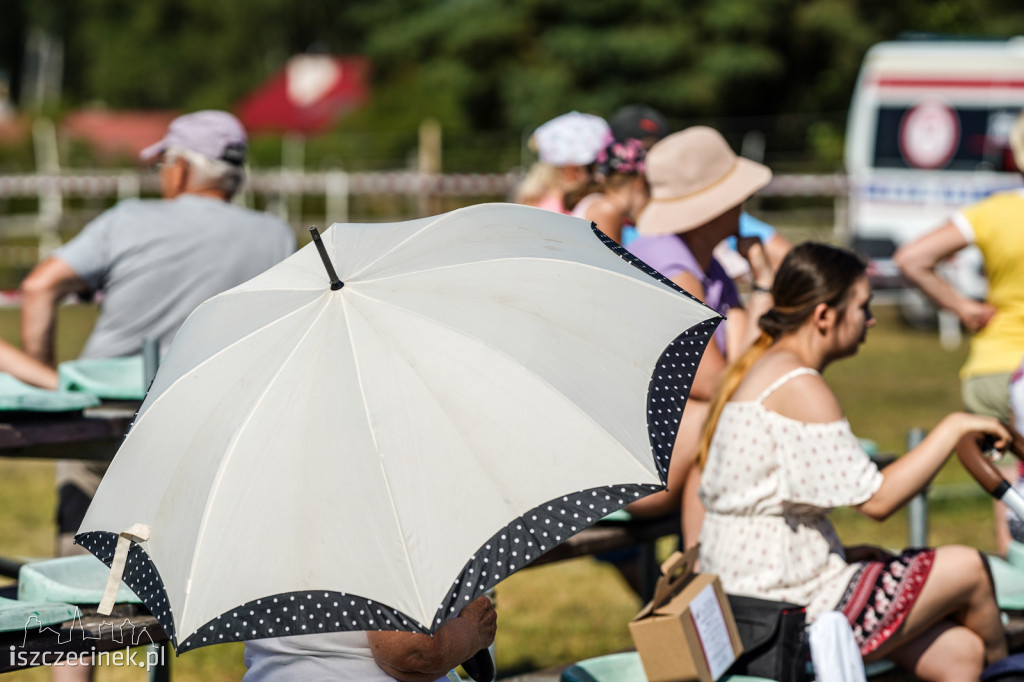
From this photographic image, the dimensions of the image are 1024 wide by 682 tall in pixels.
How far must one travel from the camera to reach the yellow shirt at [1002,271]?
4527mm

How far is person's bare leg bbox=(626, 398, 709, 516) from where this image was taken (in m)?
3.67

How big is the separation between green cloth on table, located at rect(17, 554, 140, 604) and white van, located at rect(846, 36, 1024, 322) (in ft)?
40.2

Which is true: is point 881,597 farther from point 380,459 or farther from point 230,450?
point 230,450

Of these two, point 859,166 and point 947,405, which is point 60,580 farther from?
point 859,166

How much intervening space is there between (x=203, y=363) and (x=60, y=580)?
1064 mm

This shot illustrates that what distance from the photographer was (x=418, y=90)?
33.9 metres

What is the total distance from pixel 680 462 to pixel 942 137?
12541mm

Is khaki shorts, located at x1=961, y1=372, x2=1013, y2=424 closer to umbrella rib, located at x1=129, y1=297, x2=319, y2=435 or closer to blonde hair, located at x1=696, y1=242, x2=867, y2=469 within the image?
blonde hair, located at x1=696, y1=242, x2=867, y2=469

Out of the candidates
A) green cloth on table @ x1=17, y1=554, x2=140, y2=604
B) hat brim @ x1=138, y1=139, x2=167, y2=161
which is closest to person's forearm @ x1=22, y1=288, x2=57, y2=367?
hat brim @ x1=138, y1=139, x2=167, y2=161

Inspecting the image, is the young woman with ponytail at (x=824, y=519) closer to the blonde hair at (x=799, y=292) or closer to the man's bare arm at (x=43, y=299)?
the blonde hair at (x=799, y=292)

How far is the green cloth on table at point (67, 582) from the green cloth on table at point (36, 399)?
477mm

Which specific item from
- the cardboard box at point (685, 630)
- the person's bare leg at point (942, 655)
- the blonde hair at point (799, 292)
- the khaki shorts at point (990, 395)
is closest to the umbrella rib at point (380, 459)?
the cardboard box at point (685, 630)

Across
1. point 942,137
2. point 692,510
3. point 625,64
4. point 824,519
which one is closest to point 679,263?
point 692,510

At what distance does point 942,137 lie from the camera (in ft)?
49.3
